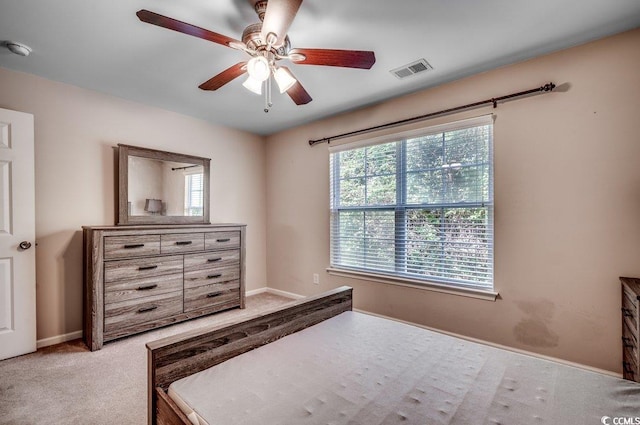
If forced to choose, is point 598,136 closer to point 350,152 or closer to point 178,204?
point 350,152

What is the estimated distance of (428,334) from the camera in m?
1.70

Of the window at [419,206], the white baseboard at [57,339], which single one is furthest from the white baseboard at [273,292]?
the white baseboard at [57,339]

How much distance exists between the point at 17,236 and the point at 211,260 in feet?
5.42

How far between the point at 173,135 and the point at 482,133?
3415mm

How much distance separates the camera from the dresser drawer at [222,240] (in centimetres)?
343

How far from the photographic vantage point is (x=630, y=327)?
1.84 m

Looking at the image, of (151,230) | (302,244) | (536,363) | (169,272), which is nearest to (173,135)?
(151,230)

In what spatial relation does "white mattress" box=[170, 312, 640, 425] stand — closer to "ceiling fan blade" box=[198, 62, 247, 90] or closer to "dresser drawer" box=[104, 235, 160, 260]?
"ceiling fan blade" box=[198, 62, 247, 90]

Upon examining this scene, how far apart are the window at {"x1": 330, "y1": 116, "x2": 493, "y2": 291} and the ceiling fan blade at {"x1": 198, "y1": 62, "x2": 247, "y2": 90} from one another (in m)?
1.76

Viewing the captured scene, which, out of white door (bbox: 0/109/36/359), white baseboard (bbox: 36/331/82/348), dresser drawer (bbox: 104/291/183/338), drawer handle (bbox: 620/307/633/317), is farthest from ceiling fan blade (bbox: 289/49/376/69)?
white baseboard (bbox: 36/331/82/348)

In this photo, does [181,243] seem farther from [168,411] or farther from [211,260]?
[168,411]

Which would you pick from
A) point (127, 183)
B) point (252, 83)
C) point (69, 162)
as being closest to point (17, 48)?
point (69, 162)

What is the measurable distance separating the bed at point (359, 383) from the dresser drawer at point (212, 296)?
1958 millimetres

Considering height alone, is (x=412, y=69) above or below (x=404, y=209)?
above
